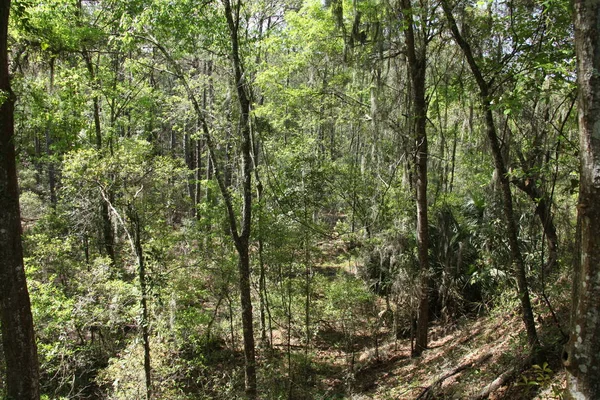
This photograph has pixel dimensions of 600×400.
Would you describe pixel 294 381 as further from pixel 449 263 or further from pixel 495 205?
pixel 495 205

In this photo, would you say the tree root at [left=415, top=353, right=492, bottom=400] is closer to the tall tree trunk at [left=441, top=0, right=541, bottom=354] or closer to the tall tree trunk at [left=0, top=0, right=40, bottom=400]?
the tall tree trunk at [left=441, top=0, right=541, bottom=354]

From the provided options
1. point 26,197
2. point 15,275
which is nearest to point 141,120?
point 26,197

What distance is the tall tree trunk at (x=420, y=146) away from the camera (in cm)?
770

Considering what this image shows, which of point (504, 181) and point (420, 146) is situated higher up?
point (420, 146)

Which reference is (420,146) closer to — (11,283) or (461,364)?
(461,364)

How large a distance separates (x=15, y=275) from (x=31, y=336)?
840 millimetres

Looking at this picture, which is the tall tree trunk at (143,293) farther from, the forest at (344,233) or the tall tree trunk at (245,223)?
the tall tree trunk at (245,223)

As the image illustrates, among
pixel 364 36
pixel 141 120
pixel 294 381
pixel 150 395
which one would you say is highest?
pixel 141 120

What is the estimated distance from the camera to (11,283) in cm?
499

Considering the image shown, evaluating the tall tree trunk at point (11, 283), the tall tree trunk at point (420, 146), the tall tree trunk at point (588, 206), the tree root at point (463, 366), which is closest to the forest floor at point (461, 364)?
the tree root at point (463, 366)

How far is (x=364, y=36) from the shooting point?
291 inches

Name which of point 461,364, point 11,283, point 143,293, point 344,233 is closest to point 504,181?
point 461,364

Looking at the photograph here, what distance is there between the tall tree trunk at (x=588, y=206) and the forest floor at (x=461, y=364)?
5.57 ft

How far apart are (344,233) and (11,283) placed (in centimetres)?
724
